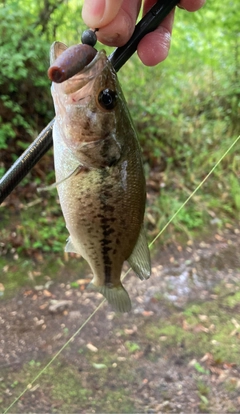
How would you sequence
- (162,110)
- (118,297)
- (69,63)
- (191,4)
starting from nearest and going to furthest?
(69,63) → (118,297) → (191,4) → (162,110)

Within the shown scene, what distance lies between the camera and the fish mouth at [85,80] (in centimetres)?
96

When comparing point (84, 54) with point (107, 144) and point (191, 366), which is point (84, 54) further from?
point (191, 366)

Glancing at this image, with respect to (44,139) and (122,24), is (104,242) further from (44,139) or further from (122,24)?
(122,24)

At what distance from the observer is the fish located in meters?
0.99

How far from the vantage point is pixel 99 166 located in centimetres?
106

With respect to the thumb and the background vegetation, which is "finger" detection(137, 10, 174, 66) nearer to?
the thumb

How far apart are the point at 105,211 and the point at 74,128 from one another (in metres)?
0.26

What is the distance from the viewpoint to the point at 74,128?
101 cm

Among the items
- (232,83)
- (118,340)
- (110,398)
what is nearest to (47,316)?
(118,340)

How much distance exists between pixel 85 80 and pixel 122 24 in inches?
15.0

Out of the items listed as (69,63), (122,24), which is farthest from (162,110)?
(69,63)

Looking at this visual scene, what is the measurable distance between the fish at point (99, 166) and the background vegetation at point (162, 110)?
2.75 metres

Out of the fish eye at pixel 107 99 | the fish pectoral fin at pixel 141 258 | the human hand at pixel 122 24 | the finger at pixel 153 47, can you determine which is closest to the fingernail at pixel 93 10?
the human hand at pixel 122 24

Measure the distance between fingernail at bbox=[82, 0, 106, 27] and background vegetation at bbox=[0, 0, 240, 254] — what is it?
9.62ft
